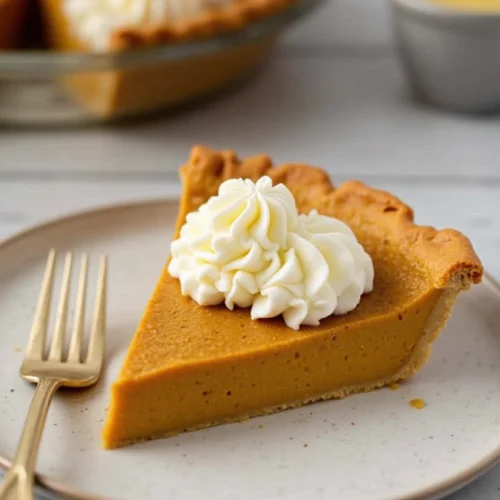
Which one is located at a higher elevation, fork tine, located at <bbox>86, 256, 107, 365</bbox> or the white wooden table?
fork tine, located at <bbox>86, 256, 107, 365</bbox>

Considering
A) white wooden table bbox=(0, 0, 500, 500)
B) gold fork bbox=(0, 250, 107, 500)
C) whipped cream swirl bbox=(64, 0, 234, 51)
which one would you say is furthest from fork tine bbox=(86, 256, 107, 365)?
whipped cream swirl bbox=(64, 0, 234, 51)

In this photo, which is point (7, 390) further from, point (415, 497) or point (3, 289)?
point (415, 497)

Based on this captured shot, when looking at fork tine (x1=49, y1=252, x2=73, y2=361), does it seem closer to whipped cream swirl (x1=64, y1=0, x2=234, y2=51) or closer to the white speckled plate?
the white speckled plate

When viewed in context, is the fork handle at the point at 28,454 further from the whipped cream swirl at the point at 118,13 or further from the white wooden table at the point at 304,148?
the whipped cream swirl at the point at 118,13

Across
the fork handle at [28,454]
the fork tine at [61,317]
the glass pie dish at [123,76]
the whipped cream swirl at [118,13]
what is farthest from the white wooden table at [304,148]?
the fork handle at [28,454]

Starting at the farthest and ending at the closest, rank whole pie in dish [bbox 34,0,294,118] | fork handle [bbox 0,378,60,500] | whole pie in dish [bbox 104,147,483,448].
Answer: whole pie in dish [bbox 34,0,294,118] → whole pie in dish [bbox 104,147,483,448] → fork handle [bbox 0,378,60,500]

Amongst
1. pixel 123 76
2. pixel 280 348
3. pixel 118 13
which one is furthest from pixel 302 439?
pixel 118 13

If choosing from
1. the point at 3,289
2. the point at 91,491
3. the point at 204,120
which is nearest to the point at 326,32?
the point at 204,120

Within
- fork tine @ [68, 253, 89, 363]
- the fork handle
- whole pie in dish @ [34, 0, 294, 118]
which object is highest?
whole pie in dish @ [34, 0, 294, 118]

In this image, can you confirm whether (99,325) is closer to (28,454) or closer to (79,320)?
(79,320)
